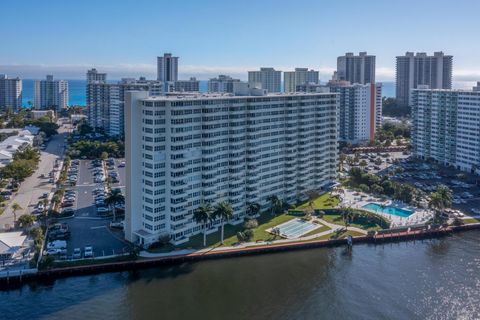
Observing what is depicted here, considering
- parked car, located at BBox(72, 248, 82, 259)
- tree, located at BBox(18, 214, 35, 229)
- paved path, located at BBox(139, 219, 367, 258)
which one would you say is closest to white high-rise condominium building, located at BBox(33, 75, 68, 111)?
tree, located at BBox(18, 214, 35, 229)

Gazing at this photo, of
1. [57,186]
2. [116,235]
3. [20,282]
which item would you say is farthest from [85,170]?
[20,282]

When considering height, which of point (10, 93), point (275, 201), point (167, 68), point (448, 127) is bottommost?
point (275, 201)

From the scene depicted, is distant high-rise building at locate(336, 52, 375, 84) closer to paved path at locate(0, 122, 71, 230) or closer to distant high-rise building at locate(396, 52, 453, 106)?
distant high-rise building at locate(396, 52, 453, 106)

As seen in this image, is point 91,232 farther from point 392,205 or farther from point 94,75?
point 94,75

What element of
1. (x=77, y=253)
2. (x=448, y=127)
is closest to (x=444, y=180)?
(x=448, y=127)

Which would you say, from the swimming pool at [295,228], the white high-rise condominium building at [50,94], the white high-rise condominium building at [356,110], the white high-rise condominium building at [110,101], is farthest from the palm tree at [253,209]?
the white high-rise condominium building at [50,94]

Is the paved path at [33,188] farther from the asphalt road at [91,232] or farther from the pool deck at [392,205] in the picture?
the pool deck at [392,205]

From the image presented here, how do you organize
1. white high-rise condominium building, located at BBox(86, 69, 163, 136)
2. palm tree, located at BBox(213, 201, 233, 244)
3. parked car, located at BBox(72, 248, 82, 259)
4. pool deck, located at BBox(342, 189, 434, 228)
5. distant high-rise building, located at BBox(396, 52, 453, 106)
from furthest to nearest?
distant high-rise building, located at BBox(396, 52, 453, 106) → white high-rise condominium building, located at BBox(86, 69, 163, 136) → pool deck, located at BBox(342, 189, 434, 228) → palm tree, located at BBox(213, 201, 233, 244) → parked car, located at BBox(72, 248, 82, 259)
